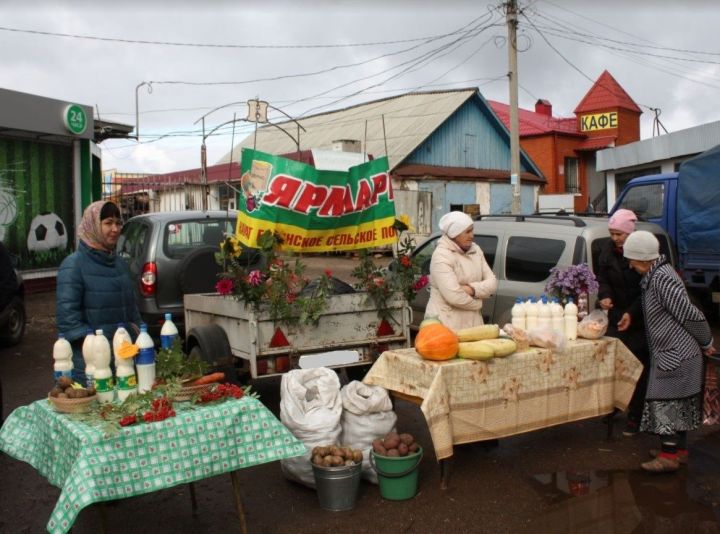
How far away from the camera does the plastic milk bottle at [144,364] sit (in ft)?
12.4

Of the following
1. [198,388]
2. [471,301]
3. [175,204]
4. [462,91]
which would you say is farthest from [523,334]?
[462,91]

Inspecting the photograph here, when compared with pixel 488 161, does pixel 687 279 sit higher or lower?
lower

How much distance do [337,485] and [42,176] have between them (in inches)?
573

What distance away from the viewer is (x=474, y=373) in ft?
15.6

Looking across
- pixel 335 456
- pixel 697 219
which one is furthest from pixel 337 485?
pixel 697 219

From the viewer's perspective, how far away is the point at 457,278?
5.59 meters

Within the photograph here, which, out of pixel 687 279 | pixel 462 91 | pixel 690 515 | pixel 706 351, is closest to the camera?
pixel 690 515

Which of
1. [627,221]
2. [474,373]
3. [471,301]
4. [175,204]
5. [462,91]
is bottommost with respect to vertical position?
[474,373]

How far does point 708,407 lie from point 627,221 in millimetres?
1598

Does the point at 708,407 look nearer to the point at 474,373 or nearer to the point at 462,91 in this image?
the point at 474,373

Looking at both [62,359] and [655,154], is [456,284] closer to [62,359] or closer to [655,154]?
[62,359]

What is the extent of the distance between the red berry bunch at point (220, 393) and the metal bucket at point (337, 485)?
3.03ft

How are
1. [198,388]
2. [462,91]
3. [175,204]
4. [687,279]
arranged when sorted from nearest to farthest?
[198,388]
[687,279]
[175,204]
[462,91]

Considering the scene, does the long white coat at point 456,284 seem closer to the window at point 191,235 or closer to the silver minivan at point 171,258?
the silver minivan at point 171,258
